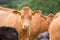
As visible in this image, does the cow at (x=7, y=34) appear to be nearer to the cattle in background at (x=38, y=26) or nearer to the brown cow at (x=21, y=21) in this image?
the brown cow at (x=21, y=21)

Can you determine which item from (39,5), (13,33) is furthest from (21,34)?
(39,5)

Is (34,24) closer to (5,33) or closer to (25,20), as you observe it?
(25,20)

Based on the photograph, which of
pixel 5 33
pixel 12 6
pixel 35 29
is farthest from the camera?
pixel 12 6

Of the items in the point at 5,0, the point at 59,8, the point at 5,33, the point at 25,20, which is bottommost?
the point at 5,33

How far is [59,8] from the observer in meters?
20.1

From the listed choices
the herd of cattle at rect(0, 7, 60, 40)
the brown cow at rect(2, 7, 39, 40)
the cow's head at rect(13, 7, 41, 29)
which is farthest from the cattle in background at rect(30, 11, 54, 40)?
the cow's head at rect(13, 7, 41, 29)

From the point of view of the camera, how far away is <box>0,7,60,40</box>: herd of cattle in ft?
30.9

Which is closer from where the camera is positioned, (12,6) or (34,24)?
(34,24)

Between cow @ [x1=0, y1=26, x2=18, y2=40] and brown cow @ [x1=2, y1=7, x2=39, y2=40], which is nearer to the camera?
cow @ [x1=0, y1=26, x2=18, y2=40]

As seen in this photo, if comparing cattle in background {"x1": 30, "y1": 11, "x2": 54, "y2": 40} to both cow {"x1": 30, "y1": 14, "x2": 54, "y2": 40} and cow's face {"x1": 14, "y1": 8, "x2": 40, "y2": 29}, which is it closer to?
cow {"x1": 30, "y1": 14, "x2": 54, "y2": 40}

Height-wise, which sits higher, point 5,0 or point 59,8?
point 5,0

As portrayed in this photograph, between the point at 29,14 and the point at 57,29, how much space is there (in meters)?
2.25

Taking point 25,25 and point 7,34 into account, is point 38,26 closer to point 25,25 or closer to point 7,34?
point 25,25

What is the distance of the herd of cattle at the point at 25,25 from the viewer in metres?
9.43
